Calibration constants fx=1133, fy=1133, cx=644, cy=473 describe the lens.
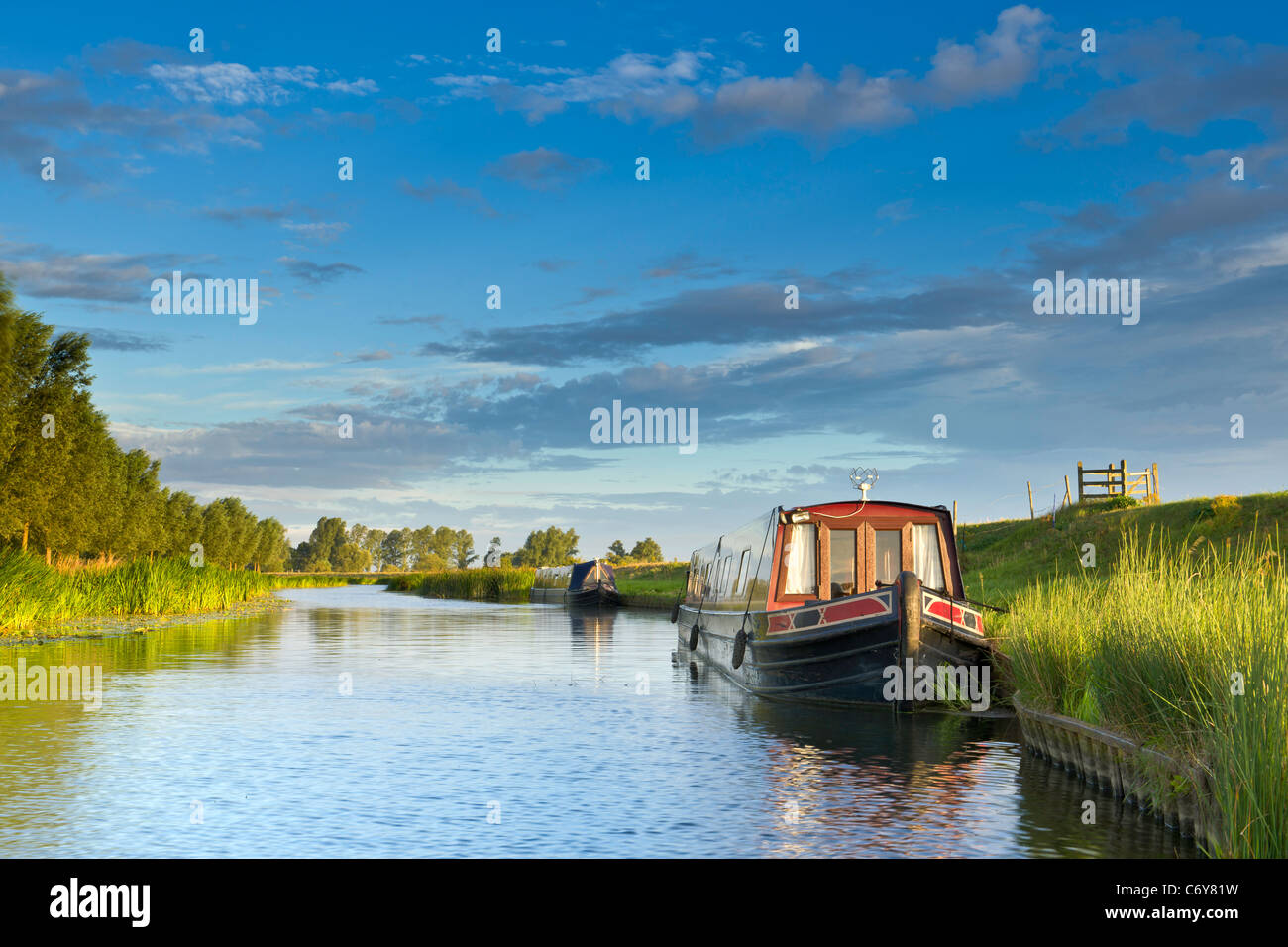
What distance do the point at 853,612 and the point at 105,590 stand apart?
3085cm

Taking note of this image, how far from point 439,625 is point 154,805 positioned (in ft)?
122

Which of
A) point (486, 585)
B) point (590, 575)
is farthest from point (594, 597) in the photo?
point (486, 585)

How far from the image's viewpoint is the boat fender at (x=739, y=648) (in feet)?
70.5

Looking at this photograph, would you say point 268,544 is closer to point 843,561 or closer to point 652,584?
point 652,584

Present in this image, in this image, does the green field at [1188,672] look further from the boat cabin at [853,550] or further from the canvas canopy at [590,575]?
the canvas canopy at [590,575]

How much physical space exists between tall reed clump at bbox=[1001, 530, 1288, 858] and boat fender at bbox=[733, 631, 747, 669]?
5557 millimetres

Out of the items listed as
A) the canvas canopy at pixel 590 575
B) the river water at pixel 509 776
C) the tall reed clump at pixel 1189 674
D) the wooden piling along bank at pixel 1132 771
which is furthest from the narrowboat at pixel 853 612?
the canvas canopy at pixel 590 575

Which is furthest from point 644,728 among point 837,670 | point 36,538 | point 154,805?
point 36,538

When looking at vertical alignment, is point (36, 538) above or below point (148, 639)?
above

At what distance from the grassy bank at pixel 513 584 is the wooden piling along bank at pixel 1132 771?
55823mm

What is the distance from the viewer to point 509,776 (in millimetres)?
13227

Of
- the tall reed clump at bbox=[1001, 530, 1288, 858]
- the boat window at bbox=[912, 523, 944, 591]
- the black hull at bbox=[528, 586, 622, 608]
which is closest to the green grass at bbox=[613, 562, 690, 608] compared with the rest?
the black hull at bbox=[528, 586, 622, 608]
